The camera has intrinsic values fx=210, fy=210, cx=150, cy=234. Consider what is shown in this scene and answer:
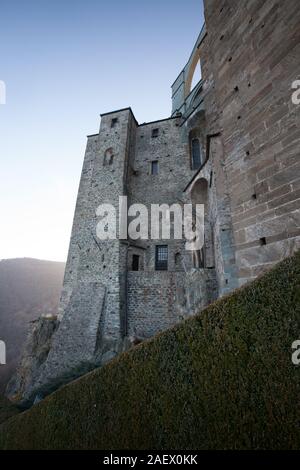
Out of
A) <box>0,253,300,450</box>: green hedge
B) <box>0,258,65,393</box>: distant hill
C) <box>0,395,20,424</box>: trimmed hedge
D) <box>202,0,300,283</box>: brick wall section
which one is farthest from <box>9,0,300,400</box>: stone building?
<box>0,258,65,393</box>: distant hill

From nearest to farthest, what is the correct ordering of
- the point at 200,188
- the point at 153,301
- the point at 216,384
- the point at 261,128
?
the point at 216,384 < the point at 261,128 < the point at 200,188 < the point at 153,301

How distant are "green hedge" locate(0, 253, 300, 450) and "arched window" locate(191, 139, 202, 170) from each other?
14278 mm

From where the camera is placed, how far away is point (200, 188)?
9.77 metres

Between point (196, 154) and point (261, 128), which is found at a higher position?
point (196, 154)

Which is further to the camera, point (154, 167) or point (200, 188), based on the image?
point (154, 167)

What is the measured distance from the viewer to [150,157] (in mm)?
16719

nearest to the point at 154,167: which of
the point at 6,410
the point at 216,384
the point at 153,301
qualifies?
the point at 153,301

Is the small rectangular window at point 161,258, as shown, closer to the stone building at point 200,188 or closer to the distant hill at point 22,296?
the stone building at point 200,188

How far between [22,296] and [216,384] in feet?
159

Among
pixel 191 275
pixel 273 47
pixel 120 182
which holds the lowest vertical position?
pixel 191 275

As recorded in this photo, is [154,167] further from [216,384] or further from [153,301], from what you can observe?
[216,384]

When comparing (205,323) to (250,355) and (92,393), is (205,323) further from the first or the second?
(92,393)
